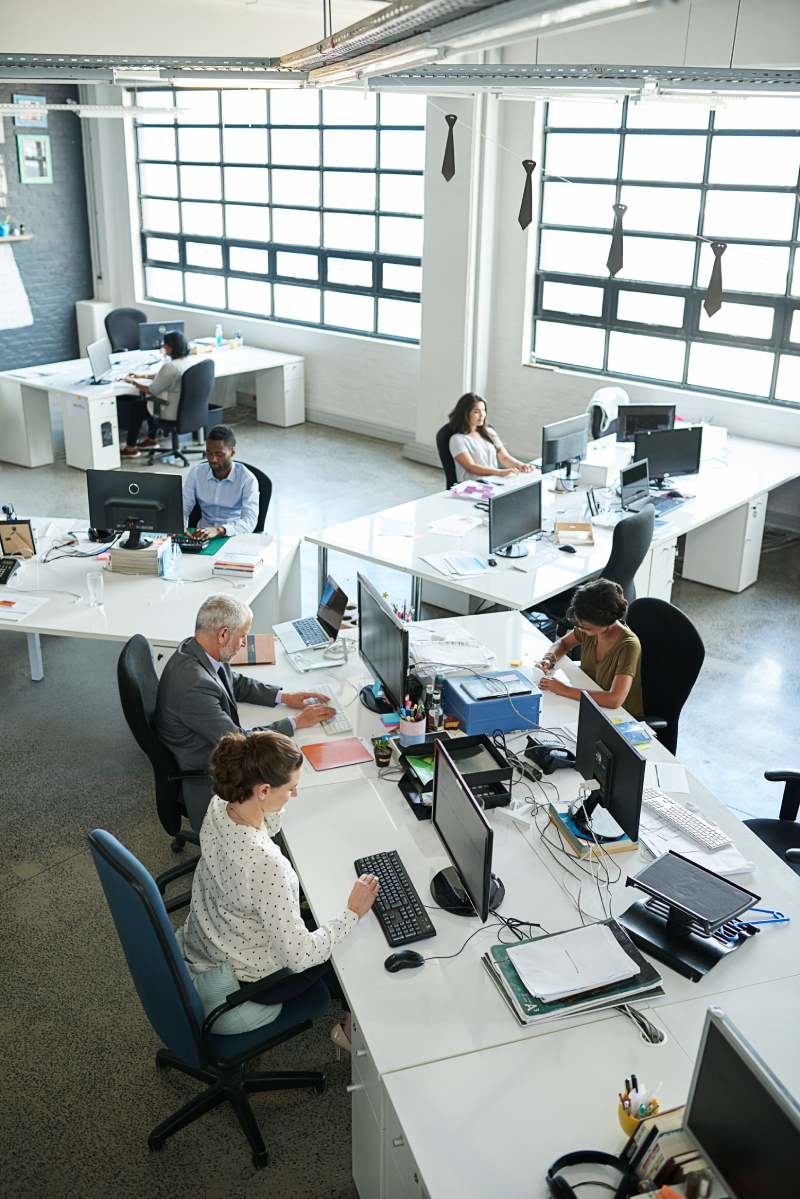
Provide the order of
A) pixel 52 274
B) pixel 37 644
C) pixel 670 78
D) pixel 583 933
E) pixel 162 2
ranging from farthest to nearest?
pixel 52 274
pixel 162 2
pixel 37 644
pixel 670 78
pixel 583 933

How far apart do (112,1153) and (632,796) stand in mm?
1853

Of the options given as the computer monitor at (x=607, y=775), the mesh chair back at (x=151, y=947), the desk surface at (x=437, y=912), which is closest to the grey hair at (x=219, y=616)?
the desk surface at (x=437, y=912)

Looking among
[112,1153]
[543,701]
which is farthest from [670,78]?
[112,1153]

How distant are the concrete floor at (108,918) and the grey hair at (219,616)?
1.02m

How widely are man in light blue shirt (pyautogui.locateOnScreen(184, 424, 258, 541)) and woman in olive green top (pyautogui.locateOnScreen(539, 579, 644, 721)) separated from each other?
2.26m

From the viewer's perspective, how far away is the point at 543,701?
4.08 m

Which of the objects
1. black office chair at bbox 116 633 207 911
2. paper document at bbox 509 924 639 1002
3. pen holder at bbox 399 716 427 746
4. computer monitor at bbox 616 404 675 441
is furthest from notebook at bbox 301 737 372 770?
computer monitor at bbox 616 404 675 441

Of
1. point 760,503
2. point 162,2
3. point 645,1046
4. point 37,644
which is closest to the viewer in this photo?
point 645,1046

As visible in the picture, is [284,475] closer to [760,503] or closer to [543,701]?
[760,503]

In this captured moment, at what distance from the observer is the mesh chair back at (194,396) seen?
8977 mm

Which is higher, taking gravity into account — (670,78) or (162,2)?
(162,2)

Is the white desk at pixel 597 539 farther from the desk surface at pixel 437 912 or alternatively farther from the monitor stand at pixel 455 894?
the monitor stand at pixel 455 894

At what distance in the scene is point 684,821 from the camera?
332 cm

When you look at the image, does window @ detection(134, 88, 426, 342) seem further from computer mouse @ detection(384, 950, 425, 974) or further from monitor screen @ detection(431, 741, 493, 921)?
computer mouse @ detection(384, 950, 425, 974)
